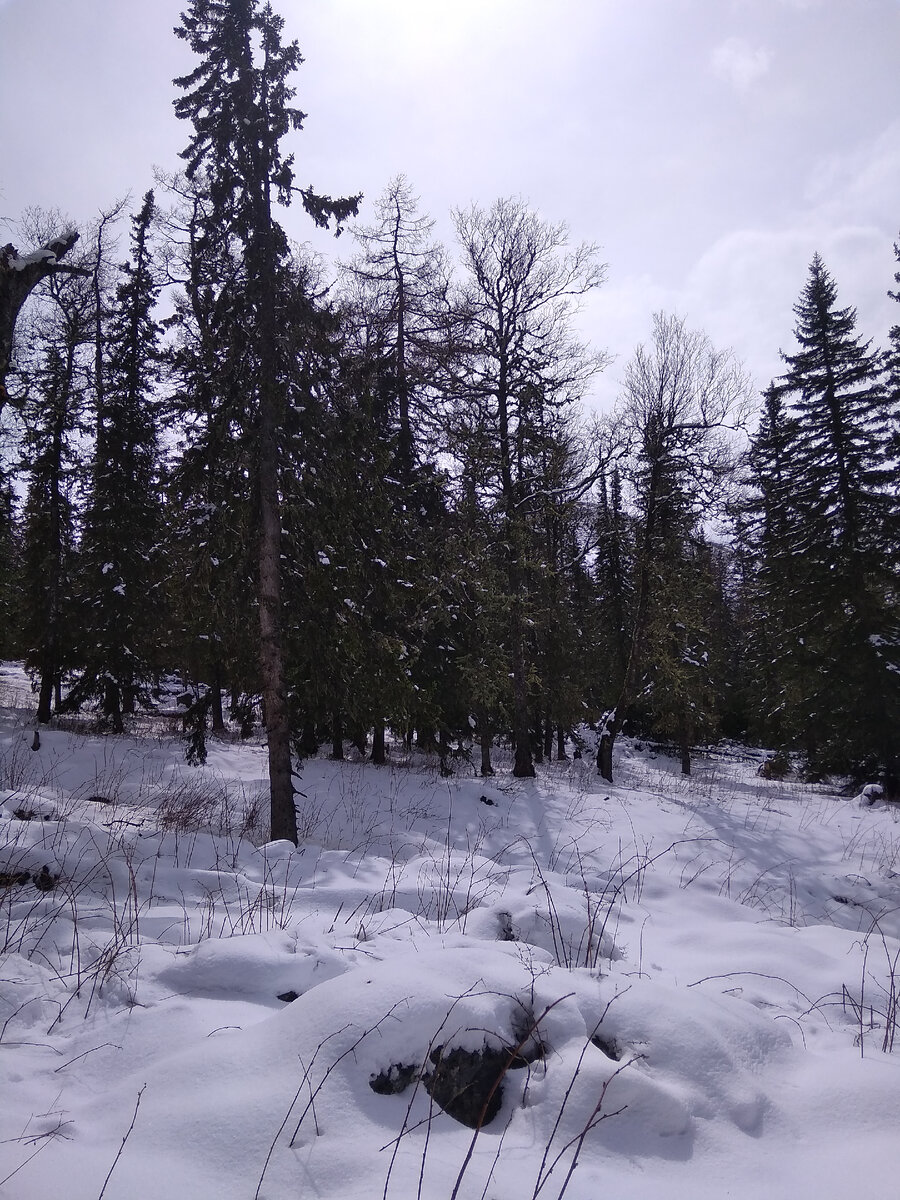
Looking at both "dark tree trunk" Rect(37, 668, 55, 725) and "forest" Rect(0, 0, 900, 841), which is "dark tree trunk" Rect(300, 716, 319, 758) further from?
"dark tree trunk" Rect(37, 668, 55, 725)

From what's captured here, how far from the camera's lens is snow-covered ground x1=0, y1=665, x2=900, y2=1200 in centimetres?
217

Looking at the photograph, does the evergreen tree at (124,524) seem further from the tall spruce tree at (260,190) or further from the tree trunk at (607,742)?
the tree trunk at (607,742)

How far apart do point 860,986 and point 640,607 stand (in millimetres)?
14070

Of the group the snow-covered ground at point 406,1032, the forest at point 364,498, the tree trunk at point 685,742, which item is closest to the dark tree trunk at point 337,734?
Answer: the forest at point 364,498

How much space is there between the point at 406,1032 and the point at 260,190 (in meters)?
10.2

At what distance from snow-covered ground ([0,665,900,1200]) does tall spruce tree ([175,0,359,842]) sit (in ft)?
10.8

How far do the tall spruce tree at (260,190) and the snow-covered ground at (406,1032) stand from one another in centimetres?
329

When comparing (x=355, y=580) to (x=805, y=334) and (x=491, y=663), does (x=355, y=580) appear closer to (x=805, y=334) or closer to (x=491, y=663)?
(x=491, y=663)

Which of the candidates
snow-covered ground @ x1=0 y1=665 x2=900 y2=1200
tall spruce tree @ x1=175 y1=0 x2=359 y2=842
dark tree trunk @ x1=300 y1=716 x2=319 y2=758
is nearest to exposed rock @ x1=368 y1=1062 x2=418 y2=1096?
snow-covered ground @ x1=0 y1=665 x2=900 y2=1200

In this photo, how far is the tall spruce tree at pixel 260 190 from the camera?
28.6 ft

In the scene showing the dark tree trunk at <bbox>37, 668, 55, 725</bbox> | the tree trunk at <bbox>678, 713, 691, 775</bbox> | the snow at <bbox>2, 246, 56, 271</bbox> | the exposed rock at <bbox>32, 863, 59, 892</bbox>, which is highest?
the snow at <bbox>2, 246, 56, 271</bbox>

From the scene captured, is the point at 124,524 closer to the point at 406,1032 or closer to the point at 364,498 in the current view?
the point at 364,498

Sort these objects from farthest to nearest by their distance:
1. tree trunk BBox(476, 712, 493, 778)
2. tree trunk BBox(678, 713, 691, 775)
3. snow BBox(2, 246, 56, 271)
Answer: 1. tree trunk BBox(678, 713, 691, 775)
2. tree trunk BBox(476, 712, 493, 778)
3. snow BBox(2, 246, 56, 271)

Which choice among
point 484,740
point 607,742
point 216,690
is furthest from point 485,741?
point 216,690
